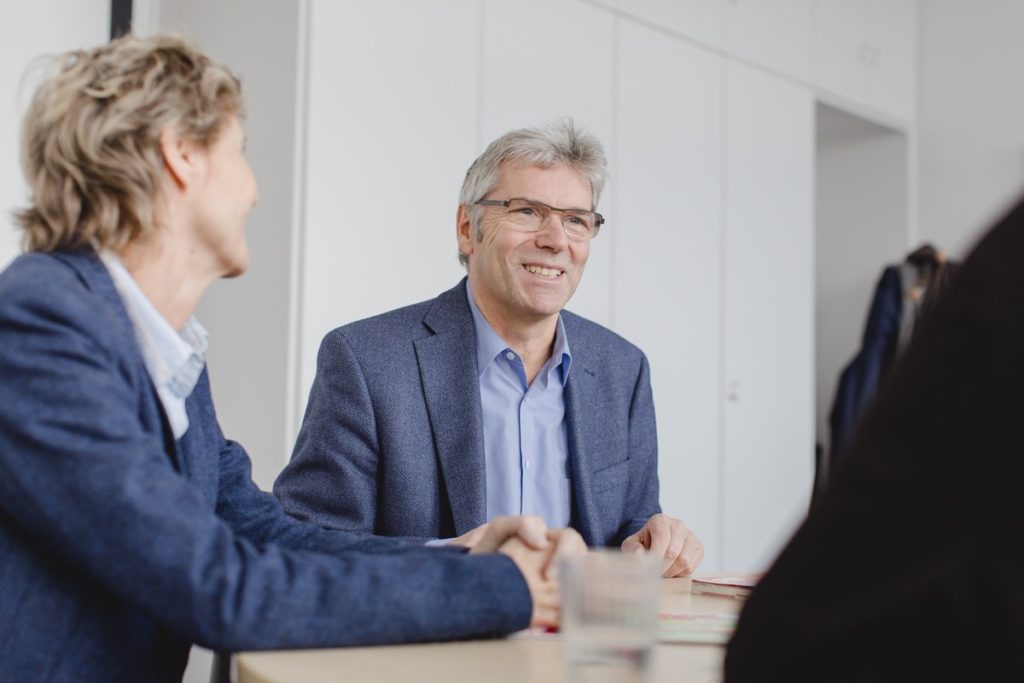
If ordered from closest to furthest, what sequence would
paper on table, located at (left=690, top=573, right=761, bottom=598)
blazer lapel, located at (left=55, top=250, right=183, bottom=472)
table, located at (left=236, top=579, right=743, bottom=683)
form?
table, located at (left=236, top=579, right=743, bottom=683), blazer lapel, located at (left=55, top=250, right=183, bottom=472), paper on table, located at (left=690, top=573, right=761, bottom=598)

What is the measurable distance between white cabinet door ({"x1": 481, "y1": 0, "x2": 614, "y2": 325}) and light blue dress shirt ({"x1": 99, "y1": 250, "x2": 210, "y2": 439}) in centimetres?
268

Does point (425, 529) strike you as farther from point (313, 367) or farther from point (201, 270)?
point (313, 367)

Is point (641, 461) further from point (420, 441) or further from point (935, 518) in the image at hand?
point (935, 518)

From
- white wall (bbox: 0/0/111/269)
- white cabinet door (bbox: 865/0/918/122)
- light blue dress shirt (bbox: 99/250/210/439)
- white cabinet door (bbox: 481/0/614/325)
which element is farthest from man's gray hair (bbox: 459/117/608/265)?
white cabinet door (bbox: 865/0/918/122)

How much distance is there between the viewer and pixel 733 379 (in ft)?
16.0

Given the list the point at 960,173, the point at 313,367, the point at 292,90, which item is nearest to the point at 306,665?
the point at 313,367

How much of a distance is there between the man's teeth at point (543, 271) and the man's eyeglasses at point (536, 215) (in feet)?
0.28

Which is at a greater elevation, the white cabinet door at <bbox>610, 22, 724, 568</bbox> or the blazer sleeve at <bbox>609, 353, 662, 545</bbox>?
the white cabinet door at <bbox>610, 22, 724, 568</bbox>

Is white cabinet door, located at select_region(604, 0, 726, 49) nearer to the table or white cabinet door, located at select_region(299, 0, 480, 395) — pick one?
white cabinet door, located at select_region(299, 0, 480, 395)

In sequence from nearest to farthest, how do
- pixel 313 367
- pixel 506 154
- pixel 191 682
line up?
1. pixel 506 154
2. pixel 191 682
3. pixel 313 367

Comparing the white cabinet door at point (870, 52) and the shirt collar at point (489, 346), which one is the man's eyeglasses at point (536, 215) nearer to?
the shirt collar at point (489, 346)

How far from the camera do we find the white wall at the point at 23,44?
10.2 ft

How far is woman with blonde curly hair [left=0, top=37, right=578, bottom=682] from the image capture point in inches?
39.7

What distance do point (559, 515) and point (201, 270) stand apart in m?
0.95
